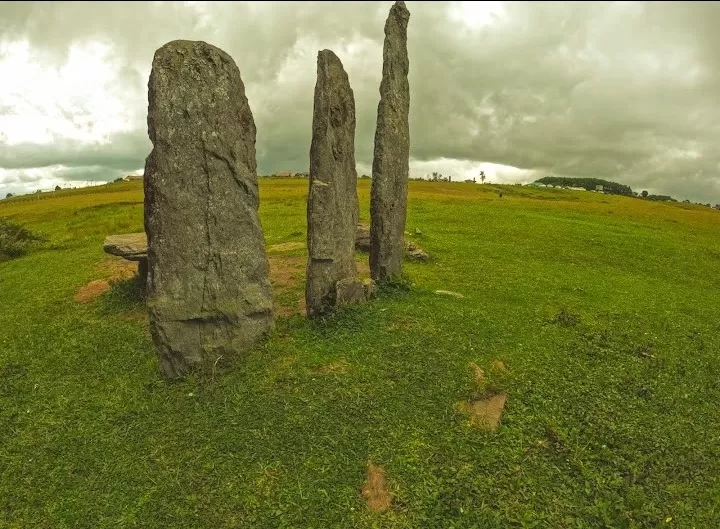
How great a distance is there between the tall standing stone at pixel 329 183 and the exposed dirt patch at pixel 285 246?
37.4 ft

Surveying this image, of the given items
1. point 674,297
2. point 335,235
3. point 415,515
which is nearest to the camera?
point 415,515

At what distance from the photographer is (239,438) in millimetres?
9516

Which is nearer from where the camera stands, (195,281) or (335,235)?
(195,281)

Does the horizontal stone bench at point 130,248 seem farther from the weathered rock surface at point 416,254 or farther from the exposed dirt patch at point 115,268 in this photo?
the weathered rock surface at point 416,254

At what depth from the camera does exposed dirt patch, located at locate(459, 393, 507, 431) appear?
9.80 m

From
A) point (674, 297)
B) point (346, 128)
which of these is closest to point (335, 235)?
point (346, 128)

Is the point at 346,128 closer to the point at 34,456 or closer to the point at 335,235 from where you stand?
the point at 335,235

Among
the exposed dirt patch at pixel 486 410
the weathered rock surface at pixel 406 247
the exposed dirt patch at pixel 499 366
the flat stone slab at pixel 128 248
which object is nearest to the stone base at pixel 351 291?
the exposed dirt patch at pixel 499 366

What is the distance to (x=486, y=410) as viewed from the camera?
1020cm

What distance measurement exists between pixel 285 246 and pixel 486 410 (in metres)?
17.5

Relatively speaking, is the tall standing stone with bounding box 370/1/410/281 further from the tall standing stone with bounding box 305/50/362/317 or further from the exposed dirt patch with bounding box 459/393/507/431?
the exposed dirt patch with bounding box 459/393/507/431

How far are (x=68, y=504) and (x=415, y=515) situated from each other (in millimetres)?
5614

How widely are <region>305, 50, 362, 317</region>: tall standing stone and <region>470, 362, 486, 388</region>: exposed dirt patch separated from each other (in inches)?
161

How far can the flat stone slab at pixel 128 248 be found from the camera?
16439 millimetres
